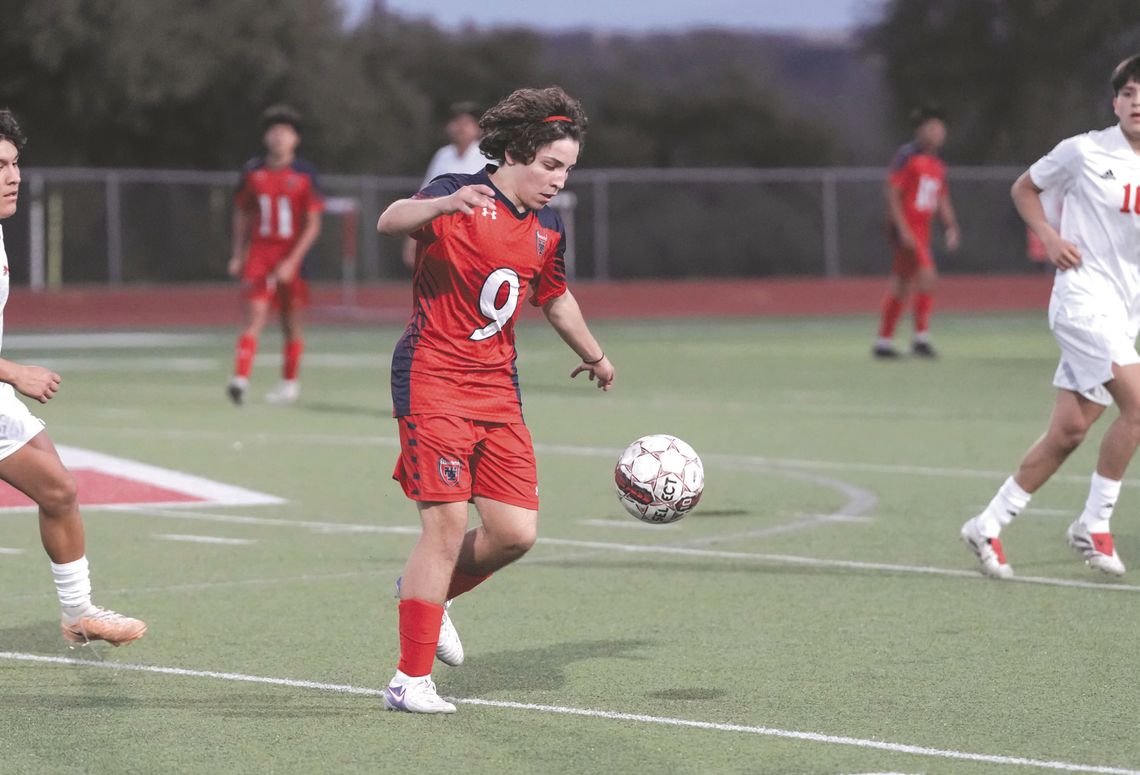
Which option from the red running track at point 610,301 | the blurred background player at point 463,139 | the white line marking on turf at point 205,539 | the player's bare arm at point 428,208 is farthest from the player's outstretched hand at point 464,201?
the red running track at point 610,301

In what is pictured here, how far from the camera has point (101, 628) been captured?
23.6 ft

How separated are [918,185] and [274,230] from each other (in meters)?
8.35

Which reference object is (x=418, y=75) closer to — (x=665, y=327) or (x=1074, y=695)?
(x=665, y=327)

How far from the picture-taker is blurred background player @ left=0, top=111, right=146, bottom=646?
22.8 ft

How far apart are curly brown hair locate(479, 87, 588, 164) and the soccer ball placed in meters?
1.24

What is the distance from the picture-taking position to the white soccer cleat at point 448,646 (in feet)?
22.9

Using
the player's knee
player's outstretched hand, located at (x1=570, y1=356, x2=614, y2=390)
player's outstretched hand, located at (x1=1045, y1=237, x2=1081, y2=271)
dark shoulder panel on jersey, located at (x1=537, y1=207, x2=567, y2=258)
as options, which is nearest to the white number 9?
dark shoulder panel on jersey, located at (x1=537, y1=207, x2=567, y2=258)

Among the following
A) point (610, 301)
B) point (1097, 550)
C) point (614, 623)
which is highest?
point (1097, 550)

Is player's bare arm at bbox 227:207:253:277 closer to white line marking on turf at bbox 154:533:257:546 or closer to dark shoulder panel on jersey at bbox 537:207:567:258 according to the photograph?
white line marking on turf at bbox 154:533:257:546

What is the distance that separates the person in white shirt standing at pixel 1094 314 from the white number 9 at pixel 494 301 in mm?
3106

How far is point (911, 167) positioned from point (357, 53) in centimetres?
4231

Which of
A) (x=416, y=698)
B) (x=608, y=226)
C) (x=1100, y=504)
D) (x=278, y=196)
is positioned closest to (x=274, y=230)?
(x=278, y=196)

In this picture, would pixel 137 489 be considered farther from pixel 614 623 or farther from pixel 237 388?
→ pixel 237 388

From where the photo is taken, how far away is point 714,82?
303 ft
